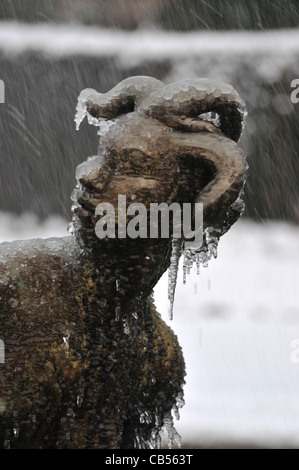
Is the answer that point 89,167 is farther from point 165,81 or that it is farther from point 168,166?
point 165,81

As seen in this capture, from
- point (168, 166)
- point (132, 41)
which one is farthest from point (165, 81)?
point (168, 166)

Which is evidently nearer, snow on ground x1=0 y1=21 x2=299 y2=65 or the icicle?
the icicle

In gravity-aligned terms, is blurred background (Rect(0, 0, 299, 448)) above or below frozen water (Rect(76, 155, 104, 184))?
above

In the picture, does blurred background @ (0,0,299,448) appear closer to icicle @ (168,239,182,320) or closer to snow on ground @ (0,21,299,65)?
snow on ground @ (0,21,299,65)

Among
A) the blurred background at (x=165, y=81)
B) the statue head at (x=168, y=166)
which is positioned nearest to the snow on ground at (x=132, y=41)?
the blurred background at (x=165, y=81)

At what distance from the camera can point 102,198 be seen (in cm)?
153

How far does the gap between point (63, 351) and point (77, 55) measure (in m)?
2.30

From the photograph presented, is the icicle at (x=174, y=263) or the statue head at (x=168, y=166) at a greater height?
the statue head at (x=168, y=166)

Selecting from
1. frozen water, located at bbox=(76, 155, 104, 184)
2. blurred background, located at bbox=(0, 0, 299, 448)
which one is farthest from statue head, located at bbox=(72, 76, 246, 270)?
blurred background, located at bbox=(0, 0, 299, 448)

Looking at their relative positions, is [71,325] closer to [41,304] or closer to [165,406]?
[41,304]

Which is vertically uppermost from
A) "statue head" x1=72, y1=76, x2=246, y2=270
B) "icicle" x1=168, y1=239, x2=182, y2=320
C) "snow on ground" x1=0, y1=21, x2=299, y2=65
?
"snow on ground" x1=0, y1=21, x2=299, y2=65

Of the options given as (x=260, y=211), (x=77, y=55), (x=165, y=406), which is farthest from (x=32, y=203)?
(x=165, y=406)

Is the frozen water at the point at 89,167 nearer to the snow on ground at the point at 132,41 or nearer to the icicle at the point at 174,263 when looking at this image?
the icicle at the point at 174,263

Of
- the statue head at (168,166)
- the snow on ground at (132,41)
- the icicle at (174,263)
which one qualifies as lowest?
the icicle at (174,263)
